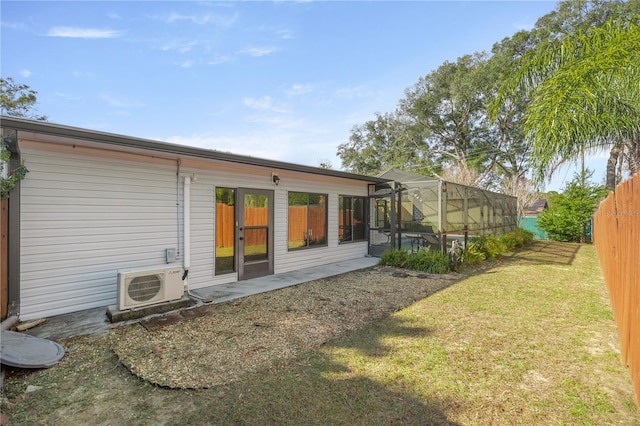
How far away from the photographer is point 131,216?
486cm

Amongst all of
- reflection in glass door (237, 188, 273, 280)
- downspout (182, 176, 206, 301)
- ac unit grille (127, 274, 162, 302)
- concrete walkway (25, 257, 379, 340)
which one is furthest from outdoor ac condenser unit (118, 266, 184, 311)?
reflection in glass door (237, 188, 273, 280)

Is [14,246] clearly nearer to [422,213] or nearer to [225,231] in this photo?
[225,231]

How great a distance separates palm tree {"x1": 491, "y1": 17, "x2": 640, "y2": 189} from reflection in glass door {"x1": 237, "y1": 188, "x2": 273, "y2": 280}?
4.96 m

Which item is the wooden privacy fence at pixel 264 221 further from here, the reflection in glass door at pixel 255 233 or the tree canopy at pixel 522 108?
the tree canopy at pixel 522 108

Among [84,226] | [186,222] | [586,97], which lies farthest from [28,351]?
[586,97]

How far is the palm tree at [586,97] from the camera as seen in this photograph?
2.45 meters

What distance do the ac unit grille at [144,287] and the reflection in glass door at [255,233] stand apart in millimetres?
1967

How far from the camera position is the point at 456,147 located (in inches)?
957

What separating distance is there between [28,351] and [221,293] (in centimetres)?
265

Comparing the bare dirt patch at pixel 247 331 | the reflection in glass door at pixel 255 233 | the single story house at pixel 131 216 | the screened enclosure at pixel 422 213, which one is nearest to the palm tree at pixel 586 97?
the bare dirt patch at pixel 247 331

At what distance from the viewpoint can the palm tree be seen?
2.45 metres

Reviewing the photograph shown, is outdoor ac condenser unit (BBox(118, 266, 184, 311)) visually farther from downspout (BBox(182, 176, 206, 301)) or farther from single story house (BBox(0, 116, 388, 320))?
downspout (BBox(182, 176, 206, 301))

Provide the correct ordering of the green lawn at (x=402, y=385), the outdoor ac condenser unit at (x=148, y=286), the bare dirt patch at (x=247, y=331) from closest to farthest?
the green lawn at (x=402, y=385) → the bare dirt patch at (x=247, y=331) → the outdoor ac condenser unit at (x=148, y=286)

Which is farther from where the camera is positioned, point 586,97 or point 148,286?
point 148,286
